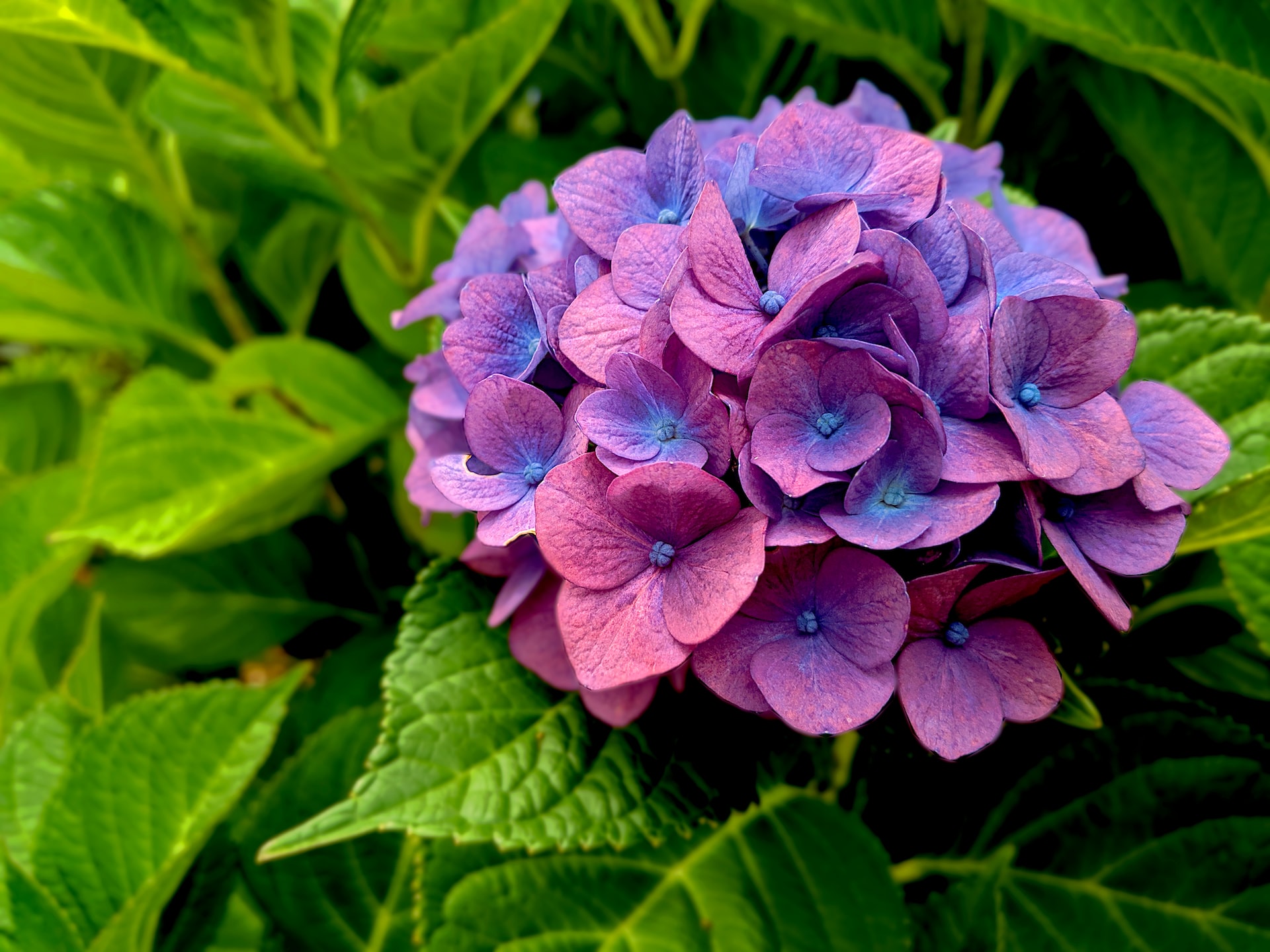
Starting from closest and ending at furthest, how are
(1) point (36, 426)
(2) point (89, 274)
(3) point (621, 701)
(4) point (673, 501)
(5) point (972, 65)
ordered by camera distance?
(4) point (673, 501)
(3) point (621, 701)
(5) point (972, 65)
(2) point (89, 274)
(1) point (36, 426)

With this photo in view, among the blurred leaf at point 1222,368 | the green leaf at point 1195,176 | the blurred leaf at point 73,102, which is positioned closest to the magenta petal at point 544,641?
the blurred leaf at point 1222,368

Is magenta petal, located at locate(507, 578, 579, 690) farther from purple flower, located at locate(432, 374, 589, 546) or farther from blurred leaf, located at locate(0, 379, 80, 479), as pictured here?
blurred leaf, located at locate(0, 379, 80, 479)

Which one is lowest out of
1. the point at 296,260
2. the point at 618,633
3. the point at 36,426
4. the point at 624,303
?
the point at 36,426

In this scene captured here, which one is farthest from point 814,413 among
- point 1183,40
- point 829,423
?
point 1183,40

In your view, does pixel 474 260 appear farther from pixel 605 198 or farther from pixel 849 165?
pixel 849 165

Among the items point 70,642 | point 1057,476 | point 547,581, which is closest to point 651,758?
point 547,581

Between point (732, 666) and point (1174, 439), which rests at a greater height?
point (1174, 439)

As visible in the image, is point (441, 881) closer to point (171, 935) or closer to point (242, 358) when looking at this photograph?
point (171, 935)
